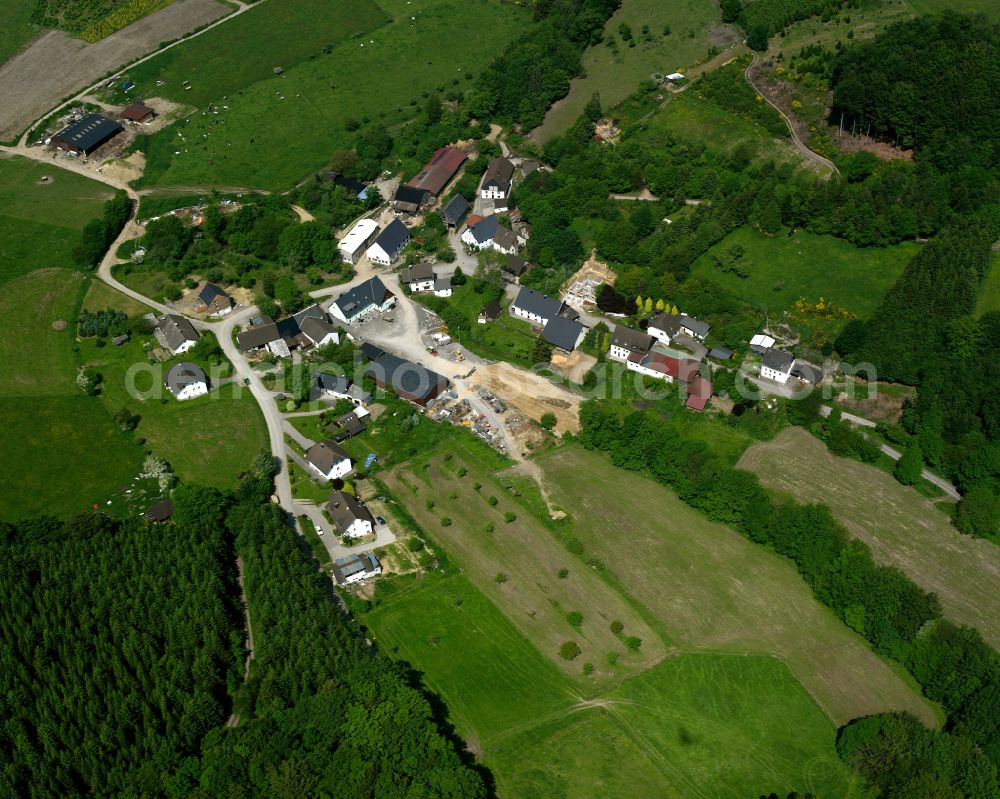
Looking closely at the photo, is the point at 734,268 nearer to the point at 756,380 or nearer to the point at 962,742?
the point at 756,380

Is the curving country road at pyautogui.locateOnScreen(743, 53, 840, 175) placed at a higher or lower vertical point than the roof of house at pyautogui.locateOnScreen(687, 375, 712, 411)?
higher

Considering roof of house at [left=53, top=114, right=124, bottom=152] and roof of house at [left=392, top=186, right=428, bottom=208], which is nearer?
roof of house at [left=392, top=186, right=428, bottom=208]

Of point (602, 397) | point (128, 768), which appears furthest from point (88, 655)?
point (602, 397)

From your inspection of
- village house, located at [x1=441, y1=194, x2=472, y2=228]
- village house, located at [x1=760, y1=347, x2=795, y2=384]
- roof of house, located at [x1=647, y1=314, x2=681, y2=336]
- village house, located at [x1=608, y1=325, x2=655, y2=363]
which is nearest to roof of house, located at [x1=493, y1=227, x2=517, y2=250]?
village house, located at [x1=441, y1=194, x2=472, y2=228]

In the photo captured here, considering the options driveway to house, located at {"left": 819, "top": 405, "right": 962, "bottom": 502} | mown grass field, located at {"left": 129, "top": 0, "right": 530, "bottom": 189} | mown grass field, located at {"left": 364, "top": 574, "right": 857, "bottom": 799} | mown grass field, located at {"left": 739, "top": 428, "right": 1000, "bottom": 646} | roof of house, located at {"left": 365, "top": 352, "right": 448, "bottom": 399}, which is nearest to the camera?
mown grass field, located at {"left": 364, "top": 574, "right": 857, "bottom": 799}

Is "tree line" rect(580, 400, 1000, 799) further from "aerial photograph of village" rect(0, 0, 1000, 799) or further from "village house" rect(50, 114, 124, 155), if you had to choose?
"village house" rect(50, 114, 124, 155)

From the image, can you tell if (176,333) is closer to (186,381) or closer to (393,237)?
(186,381)

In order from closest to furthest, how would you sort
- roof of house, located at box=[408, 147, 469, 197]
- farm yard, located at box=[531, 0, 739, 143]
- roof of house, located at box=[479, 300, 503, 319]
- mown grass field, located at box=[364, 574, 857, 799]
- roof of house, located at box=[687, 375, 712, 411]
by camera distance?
mown grass field, located at box=[364, 574, 857, 799], roof of house, located at box=[687, 375, 712, 411], roof of house, located at box=[479, 300, 503, 319], roof of house, located at box=[408, 147, 469, 197], farm yard, located at box=[531, 0, 739, 143]

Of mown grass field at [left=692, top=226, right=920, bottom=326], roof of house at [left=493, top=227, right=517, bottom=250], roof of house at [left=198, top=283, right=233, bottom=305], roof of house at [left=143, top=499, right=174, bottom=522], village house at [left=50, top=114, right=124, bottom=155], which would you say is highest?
village house at [left=50, top=114, right=124, bottom=155]
